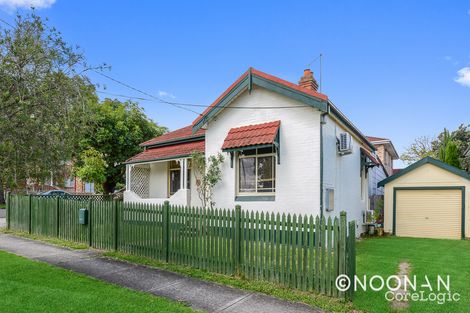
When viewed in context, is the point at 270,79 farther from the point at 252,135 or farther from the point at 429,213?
the point at 429,213

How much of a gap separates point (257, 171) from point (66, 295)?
7854 mm

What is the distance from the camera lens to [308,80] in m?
14.1

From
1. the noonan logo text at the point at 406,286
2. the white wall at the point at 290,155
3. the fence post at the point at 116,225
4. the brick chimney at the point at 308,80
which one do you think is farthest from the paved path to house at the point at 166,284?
the brick chimney at the point at 308,80

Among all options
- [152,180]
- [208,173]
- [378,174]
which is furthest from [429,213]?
[152,180]

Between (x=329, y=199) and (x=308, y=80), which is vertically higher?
(x=308, y=80)

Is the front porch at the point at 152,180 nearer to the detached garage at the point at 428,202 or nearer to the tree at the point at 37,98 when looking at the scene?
the tree at the point at 37,98

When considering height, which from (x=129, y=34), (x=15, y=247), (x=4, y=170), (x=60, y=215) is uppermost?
(x=129, y=34)

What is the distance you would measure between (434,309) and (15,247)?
11.7 meters

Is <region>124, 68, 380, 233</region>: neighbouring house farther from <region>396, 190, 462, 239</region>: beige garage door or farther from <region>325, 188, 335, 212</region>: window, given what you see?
<region>396, 190, 462, 239</region>: beige garage door

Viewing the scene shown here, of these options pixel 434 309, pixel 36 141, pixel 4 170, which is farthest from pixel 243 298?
pixel 4 170

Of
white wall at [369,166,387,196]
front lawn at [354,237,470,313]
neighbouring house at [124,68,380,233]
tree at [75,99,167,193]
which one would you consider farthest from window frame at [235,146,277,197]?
tree at [75,99,167,193]

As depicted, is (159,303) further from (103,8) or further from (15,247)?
(103,8)

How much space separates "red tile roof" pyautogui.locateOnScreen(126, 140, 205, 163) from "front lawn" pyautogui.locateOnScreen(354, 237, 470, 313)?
818 cm

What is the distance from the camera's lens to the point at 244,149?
11820mm
